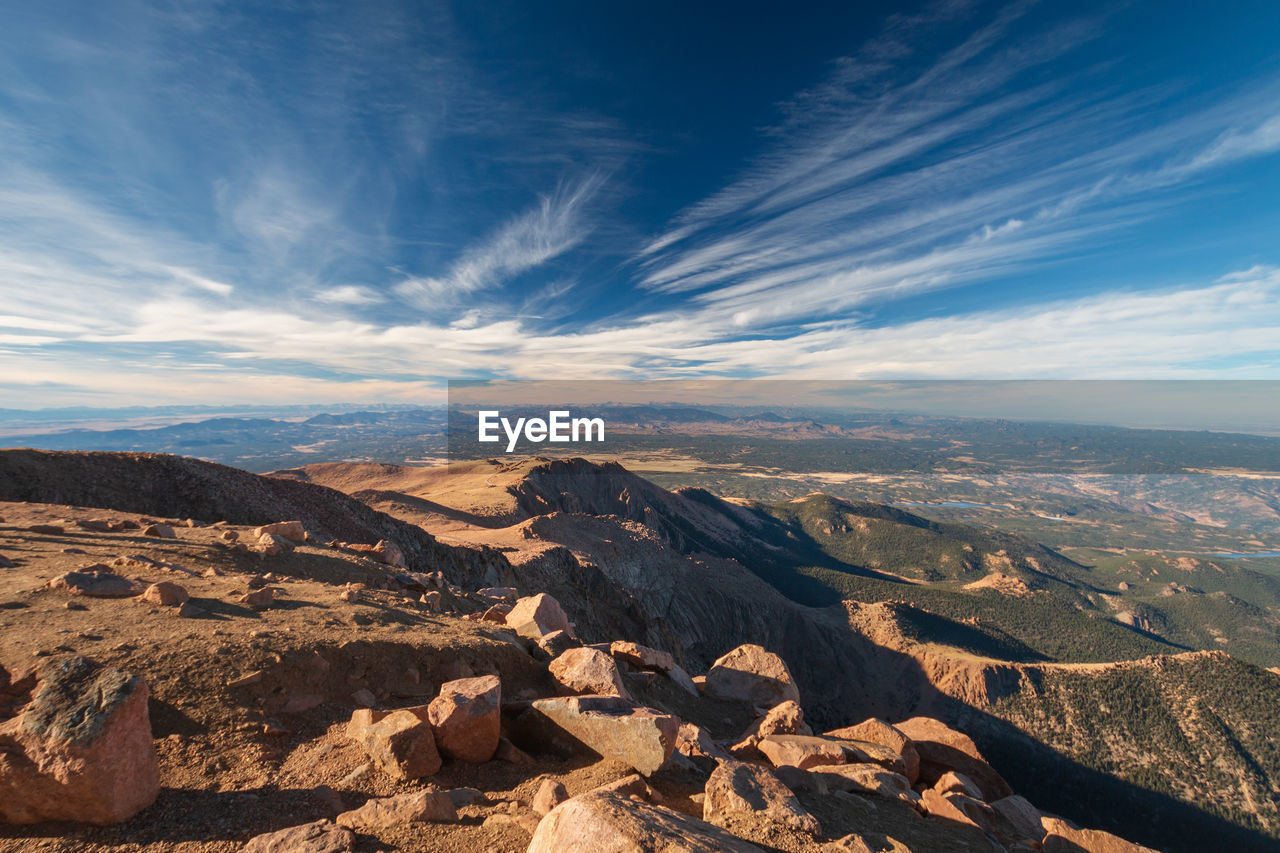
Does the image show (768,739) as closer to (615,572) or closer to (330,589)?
(330,589)

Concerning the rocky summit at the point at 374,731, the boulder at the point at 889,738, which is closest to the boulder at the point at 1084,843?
the rocky summit at the point at 374,731

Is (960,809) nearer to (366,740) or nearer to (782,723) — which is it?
(782,723)

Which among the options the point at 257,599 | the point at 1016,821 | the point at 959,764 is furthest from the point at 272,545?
the point at 1016,821

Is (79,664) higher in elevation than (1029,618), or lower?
higher

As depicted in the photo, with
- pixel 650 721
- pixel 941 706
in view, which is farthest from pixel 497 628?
pixel 941 706

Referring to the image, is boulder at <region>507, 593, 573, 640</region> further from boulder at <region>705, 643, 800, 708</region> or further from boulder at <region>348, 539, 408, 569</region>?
boulder at <region>348, 539, 408, 569</region>

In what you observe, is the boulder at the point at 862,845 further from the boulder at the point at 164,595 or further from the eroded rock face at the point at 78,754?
the boulder at the point at 164,595
